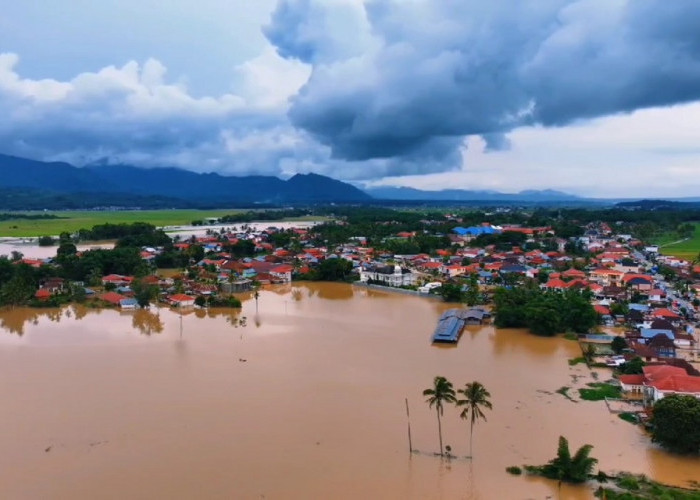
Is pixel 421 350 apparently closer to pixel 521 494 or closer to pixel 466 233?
pixel 521 494

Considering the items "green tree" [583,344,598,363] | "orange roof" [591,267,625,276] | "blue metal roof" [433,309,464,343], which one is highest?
"orange roof" [591,267,625,276]

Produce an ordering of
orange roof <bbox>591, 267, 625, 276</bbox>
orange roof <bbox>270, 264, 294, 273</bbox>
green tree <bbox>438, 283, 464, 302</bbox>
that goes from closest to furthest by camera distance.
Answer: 1. green tree <bbox>438, 283, 464, 302</bbox>
2. orange roof <bbox>591, 267, 625, 276</bbox>
3. orange roof <bbox>270, 264, 294, 273</bbox>

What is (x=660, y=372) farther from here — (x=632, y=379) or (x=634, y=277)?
(x=634, y=277)

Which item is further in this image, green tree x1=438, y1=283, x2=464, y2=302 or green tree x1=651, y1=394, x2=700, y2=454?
green tree x1=438, y1=283, x2=464, y2=302

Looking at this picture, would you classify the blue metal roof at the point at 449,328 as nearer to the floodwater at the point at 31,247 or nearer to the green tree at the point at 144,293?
the green tree at the point at 144,293

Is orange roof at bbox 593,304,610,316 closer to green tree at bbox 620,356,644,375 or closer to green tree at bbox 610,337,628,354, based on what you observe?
green tree at bbox 610,337,628,354

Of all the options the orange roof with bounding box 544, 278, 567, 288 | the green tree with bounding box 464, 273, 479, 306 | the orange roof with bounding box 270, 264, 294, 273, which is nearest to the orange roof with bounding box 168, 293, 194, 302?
the orange roof with bounding box 270, 264, 294, 273
